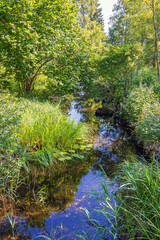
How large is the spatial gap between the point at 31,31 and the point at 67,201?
672 centimetres

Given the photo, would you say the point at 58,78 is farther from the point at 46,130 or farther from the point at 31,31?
the point at 46,130

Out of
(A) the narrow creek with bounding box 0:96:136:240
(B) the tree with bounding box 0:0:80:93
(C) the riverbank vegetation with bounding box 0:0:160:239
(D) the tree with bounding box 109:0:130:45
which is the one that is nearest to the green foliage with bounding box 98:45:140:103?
(C) the riverbank vegetation with bounding box 0:0:160:239

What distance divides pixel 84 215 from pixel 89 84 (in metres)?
7.61

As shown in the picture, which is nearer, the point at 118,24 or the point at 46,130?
the point at 46,130

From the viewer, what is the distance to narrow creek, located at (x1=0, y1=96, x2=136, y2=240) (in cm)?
239

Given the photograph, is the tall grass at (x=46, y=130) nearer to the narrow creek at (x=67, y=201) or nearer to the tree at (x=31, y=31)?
the narrow creek at (x=67, y=201)

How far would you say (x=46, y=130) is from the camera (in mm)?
4668

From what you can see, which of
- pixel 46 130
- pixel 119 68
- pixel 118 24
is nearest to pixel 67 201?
pixel 46 130

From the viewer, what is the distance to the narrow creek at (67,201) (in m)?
2.39

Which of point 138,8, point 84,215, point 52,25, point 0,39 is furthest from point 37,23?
point 84,215

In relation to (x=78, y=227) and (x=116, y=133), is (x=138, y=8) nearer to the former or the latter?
(x=116, y=133)

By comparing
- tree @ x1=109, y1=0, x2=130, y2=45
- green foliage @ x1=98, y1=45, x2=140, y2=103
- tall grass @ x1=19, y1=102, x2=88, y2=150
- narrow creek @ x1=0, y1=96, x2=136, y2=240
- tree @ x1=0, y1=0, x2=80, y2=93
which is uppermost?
tree @ x1=109, y1=0, x2=130, y2=45

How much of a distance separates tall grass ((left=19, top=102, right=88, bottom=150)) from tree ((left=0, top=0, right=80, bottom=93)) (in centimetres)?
250

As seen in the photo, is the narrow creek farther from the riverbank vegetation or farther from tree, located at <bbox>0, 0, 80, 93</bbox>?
tree, located at <bbox>0, 0, 80, 93</bbox>
